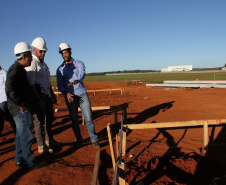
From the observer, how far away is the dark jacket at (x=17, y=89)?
11.0 feet

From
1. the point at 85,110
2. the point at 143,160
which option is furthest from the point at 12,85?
the point at 143,160

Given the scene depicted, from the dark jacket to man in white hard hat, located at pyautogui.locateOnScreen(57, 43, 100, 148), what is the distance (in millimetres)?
1176

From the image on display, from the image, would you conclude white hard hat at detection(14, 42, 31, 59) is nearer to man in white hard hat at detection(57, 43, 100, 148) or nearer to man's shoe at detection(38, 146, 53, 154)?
man in white hard hat at detection(57, 43, 100, 148)

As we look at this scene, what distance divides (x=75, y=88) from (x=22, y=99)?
4.72 feet

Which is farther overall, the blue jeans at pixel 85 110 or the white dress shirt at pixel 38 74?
the blue jeans at pixel 85 110

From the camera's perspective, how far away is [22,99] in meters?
3.58

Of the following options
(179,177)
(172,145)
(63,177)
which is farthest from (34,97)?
(172,145)

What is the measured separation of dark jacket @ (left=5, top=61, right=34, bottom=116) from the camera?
3.37 meters

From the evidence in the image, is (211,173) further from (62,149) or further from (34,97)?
(34,97)

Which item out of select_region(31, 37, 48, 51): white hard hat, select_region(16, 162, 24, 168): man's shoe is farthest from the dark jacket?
select_region(16, 162, 24, 168): man's shoe

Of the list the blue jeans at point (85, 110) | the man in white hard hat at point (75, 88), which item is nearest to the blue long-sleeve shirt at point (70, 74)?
the man in white hard hat at point (75, 88)

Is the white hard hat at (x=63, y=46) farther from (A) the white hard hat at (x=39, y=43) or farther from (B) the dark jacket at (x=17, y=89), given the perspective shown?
(B) the dark jacket at (x=17, y=89)

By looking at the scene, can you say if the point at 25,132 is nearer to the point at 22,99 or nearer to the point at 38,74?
the point at 22,99

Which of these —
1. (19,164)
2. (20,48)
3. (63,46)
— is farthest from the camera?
(63,46)
